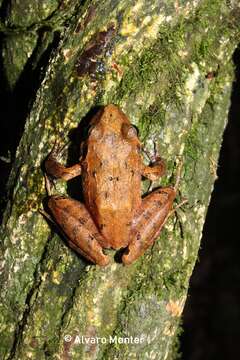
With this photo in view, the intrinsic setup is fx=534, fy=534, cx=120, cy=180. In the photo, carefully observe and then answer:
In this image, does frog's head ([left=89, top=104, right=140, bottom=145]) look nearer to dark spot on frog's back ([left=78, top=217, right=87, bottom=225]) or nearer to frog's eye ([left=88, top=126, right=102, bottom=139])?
frog's eye ([left=88, top=126, right=102, bottom=139])

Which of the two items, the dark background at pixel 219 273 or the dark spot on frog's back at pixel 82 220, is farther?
the dark background at pixel 219 273

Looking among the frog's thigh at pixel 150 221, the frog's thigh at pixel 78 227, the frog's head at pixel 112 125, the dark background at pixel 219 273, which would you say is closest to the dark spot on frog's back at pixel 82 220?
the frog's thigh at pixel 78 227

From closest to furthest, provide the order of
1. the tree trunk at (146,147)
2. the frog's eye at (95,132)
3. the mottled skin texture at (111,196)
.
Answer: the tree trunk at (146,147) < the mottled skin texture at (111,196) < the frog's eye at (95,132)

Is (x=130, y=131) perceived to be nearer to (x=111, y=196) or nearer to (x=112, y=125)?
(x=112, y=125)

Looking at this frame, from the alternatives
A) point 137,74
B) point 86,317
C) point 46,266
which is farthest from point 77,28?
point 86,317

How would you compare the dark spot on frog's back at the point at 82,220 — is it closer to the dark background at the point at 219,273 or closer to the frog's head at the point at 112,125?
the frog's head at the point at 112,125
